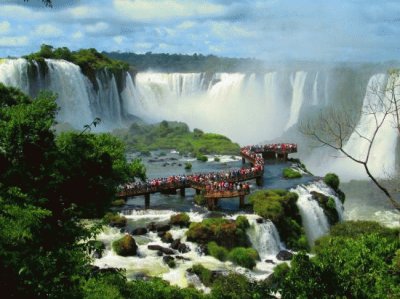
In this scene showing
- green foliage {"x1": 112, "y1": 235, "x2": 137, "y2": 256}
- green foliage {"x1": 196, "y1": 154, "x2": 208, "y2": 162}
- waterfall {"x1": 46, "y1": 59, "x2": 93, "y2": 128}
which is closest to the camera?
green foliage {"x1": 112, "y1": 235, "x2": 137, "y2": 256}

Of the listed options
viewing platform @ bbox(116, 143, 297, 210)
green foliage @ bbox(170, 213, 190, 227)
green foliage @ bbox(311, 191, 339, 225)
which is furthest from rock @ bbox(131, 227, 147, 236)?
green foliage @ bbox(311, 191, 339, 225)

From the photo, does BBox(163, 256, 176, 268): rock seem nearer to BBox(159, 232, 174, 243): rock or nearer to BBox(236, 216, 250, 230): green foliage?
BBox(159, 232, 174, 243): rock

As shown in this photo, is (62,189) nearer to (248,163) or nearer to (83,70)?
(248,163)

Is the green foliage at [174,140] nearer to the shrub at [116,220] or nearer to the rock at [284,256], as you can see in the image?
the shrub at [116,220]

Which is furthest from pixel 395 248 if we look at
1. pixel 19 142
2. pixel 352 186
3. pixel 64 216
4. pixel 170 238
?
pixel 352 186

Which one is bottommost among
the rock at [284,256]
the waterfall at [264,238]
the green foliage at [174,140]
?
the green foliage at [174,140]

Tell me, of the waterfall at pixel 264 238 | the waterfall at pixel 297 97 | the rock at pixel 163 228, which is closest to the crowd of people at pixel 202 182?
the waterfall at pixel 264 238
